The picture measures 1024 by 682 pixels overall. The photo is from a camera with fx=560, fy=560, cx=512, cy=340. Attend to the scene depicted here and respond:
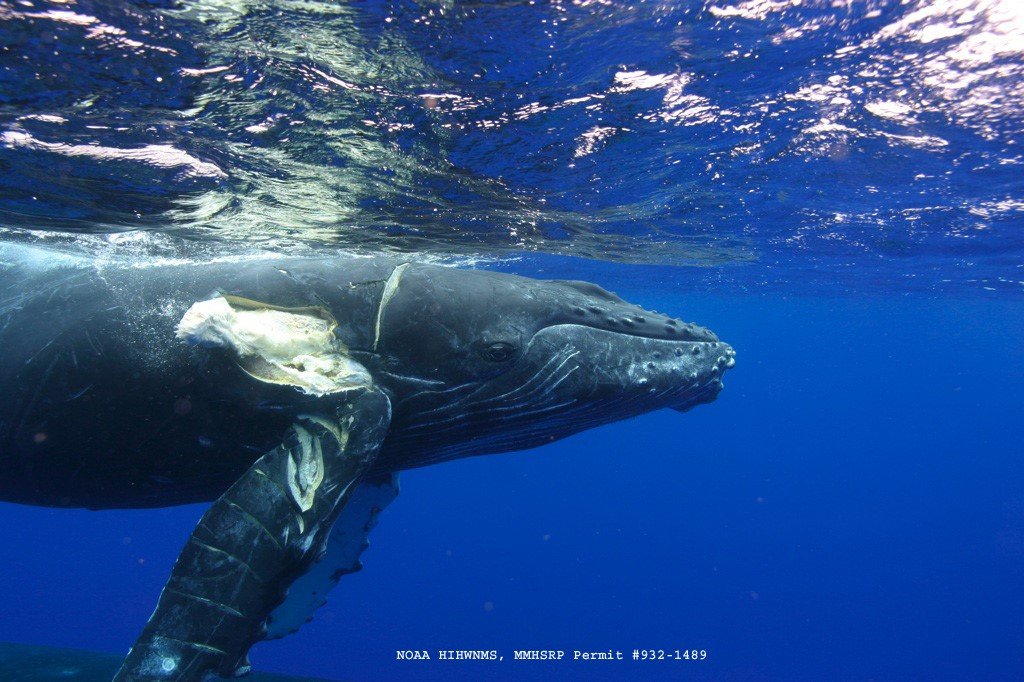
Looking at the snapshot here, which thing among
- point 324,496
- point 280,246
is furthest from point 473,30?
point 280,246

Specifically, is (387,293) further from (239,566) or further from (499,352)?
(239,566)

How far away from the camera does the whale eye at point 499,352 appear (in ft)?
15.7

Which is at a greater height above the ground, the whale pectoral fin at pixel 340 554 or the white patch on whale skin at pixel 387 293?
the white patch on whale skin at pixel 387 293

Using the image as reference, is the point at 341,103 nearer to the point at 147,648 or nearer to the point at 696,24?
the point at 696,24

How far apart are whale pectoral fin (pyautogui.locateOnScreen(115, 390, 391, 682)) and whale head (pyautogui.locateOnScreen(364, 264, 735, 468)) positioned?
114cm

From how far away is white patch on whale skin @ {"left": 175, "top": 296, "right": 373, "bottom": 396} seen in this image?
161 inches

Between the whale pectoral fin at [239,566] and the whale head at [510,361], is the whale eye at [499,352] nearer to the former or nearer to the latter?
the whale head at [510,361]

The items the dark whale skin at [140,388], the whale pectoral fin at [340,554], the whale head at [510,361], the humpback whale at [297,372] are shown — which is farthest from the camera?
the whale pectoral fin at [340,554]

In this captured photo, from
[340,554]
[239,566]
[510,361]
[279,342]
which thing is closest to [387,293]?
[279,342]

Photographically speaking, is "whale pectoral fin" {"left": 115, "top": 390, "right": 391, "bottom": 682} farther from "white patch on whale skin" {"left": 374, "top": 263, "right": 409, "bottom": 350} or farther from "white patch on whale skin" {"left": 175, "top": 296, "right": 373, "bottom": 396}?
"white patch on whale skin" {"left": 374, "top": 263, "right": 409, "bottom": 350}

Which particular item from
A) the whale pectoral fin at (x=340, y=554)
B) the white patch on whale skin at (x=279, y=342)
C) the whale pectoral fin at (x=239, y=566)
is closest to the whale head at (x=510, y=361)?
the white patch on whale skin at (x=279, y=342)

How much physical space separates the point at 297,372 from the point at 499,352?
1.62 meters

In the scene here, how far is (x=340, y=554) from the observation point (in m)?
6.72

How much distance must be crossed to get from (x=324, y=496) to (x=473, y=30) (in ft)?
17.8
